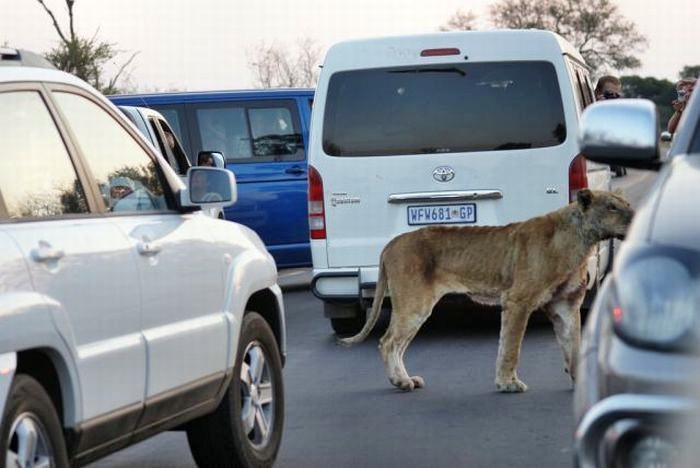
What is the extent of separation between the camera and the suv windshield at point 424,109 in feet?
38.9

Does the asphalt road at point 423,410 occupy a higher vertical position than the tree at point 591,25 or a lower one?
higher

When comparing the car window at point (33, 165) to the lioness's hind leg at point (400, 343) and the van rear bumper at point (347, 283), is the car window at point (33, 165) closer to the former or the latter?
the lioness's hind leg at point (400, 343)

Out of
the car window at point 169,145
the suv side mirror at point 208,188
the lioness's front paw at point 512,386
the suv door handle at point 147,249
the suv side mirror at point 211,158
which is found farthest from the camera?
the suv side mirror at point 211,158

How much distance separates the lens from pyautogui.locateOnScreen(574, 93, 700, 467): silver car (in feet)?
11.9

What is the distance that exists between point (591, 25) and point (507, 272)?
102 meters

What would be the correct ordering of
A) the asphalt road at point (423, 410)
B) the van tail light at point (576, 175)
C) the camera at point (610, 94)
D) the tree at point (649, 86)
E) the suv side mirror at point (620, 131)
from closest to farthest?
the suv side mirror at point (620, 131) < the asphalt road at point (423, 410) < the van tail light at point (576, 175) < the camera at point (610, 94) < the tree at point (649, 86)

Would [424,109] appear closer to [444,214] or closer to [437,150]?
[437,150]

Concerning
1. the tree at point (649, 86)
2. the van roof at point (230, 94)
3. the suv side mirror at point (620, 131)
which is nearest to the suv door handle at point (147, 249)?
the suv side mirror at point (620, 131)

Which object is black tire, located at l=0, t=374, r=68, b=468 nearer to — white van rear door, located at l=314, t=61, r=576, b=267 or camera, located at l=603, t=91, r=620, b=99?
white van rear door, located at l=314, t=61, r=576, b=267

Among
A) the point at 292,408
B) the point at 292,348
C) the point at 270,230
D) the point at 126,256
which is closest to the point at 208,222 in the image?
the point at 126,256

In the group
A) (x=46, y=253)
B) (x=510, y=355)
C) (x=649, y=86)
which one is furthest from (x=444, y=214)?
(x=649, y=86)

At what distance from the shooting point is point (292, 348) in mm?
12164

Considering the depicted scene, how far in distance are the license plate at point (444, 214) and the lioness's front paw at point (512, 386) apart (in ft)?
7.90

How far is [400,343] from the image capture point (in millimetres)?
10062
